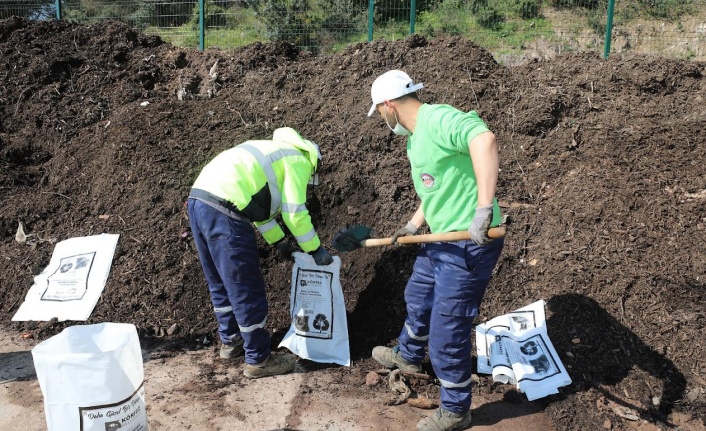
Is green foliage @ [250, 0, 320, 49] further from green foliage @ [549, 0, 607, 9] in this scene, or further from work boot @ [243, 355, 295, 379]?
work boot @ [243, 355, 295, 379]

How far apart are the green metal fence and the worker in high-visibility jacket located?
6.92m

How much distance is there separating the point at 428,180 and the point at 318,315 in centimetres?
144

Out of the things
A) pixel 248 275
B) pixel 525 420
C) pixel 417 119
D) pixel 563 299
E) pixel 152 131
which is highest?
pixel 417 119

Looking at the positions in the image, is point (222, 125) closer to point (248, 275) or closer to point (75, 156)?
point (75, 156)

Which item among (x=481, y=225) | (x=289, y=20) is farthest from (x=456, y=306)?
(x=289, y=20)

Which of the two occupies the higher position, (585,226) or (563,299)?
(585,226)

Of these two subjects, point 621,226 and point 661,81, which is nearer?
point 621,226

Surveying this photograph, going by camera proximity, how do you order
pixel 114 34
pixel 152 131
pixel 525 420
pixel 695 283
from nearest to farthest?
1. pixel 525 420
2. pixel 695 283
3. pixel 152 131
4. pixel 114 34

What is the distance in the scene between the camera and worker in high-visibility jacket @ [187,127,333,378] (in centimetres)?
343

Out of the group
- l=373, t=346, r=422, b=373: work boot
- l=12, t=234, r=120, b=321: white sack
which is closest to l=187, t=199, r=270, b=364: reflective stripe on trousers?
l=373, t=346, r=422, b=373: work boot

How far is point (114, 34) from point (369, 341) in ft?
21.7

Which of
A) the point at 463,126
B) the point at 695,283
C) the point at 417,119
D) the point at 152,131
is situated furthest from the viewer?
the point at 152,131

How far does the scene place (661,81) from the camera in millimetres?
5824

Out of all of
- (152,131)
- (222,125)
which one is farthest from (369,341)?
(152,131)
